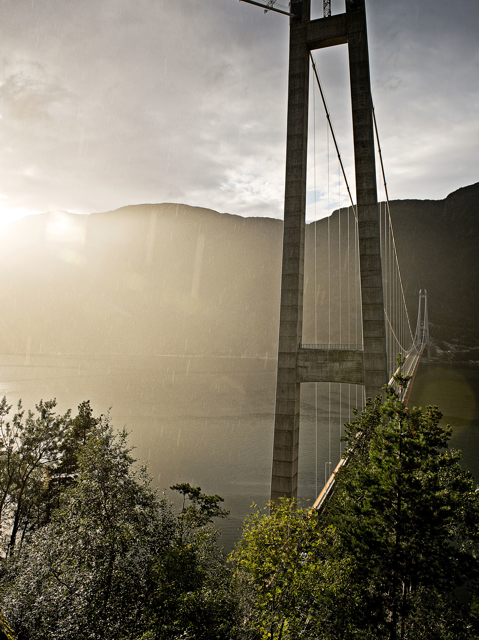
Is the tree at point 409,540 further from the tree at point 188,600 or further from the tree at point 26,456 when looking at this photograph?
the tree at point 26,456

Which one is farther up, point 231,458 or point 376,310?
point 376,310

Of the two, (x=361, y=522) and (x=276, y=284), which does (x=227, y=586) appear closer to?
(x=361, y=522)

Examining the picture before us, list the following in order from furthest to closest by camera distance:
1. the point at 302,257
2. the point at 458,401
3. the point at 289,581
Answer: the point at 458,401, the point at 302,257, the point at 289,581

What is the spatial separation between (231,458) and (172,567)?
20.9m

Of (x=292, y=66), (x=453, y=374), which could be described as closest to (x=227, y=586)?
(x=292, y=66)

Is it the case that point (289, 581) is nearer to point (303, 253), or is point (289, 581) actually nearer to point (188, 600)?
point (188, 600)

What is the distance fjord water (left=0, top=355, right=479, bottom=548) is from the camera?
2338 cm

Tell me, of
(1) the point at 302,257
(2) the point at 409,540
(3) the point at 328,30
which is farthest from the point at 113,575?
(3) the point at 328,30

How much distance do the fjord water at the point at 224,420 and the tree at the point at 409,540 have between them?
11.1 meters

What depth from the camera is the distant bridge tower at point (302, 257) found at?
38.8 ft

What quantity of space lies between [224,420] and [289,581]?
33.0 m

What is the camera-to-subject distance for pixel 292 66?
13.2 meters

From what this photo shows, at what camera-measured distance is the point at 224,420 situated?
39.2 metres

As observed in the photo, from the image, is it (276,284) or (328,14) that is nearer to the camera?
(328,14)
